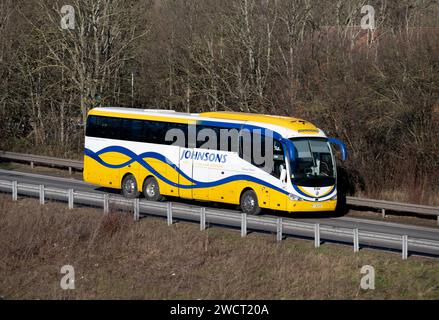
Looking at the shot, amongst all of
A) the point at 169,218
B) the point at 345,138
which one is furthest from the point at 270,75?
the point at 169,218

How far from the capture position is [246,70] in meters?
41.1

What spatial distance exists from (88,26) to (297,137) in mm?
20263

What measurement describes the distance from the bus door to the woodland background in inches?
279

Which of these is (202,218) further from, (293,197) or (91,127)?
(91,127)

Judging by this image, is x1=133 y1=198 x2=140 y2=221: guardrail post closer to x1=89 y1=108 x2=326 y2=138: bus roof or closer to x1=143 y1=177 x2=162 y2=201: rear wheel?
x1=143 y1=177 x2=162 y2=201: rear wheel

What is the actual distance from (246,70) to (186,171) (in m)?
13.4

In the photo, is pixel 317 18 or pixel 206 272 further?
pixel 317 18

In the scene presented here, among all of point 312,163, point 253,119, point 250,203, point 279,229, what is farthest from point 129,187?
point 279,229

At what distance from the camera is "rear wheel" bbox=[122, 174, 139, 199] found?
3044 cm

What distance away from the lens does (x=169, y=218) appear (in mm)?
25469

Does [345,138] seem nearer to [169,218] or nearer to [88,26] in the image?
[169,218]

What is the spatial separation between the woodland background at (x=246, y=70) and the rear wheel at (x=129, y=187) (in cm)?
810

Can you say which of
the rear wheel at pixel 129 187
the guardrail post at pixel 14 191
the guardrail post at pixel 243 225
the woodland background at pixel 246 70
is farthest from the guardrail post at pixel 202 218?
the woodland background at pixel 246 70

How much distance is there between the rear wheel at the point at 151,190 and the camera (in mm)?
29797
